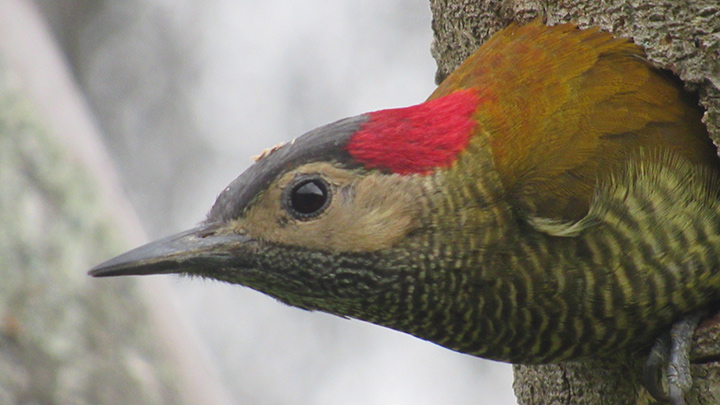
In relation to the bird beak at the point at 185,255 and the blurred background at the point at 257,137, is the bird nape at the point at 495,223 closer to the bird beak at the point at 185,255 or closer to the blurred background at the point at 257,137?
the bird beak at the point at 185,255

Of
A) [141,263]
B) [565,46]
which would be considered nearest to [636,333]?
[565,46]

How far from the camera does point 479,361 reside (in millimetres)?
8094

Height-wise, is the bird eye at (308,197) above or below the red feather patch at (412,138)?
below

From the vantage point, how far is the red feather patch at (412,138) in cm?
201

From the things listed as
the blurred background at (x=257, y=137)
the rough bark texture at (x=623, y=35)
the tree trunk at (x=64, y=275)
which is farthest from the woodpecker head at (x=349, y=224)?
the blurred background at (x=257, y=137)

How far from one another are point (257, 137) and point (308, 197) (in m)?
6.09

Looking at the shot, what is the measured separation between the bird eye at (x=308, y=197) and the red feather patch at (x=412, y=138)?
0.36 ft

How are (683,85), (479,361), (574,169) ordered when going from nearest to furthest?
1. (574,169)
2. (683,85)
3. (479,361)

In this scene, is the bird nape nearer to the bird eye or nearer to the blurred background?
the bird eye

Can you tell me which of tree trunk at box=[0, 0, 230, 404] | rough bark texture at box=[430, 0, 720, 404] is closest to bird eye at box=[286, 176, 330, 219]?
rough bark texture at box=[430, 0, 720, 404]

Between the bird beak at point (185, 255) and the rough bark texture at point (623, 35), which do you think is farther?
the rough bark texture at point (623, 35)

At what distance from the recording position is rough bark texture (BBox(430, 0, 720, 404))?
213 centimetres

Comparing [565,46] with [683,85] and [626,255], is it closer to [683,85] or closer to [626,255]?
[683,85]

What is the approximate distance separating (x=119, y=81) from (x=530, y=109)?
239 inches
